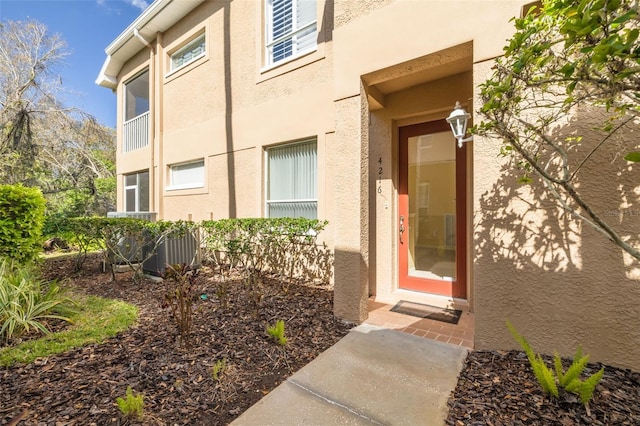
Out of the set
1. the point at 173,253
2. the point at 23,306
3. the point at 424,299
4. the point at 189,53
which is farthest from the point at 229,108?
the point at 424,299

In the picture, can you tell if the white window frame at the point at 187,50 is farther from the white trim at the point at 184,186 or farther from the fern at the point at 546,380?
the fern at the point at 546,380

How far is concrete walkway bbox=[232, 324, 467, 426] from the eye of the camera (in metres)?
2.32

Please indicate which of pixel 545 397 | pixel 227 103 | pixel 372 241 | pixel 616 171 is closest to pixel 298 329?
pixel 372 241

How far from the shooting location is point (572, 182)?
2824 mm

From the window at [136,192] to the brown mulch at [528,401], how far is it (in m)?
11.5

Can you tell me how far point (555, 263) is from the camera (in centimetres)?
288

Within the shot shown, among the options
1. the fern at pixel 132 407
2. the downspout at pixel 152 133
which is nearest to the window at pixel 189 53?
the downspout at pixel 152 133

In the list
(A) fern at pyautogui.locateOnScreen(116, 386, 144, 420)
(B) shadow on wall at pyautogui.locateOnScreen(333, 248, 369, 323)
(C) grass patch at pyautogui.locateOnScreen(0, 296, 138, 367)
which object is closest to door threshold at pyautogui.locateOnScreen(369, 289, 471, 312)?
(B) shadow on wall at pyautogui.locateOnScreen(333, 248, 369, 323)

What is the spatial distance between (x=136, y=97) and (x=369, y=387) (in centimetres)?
1414

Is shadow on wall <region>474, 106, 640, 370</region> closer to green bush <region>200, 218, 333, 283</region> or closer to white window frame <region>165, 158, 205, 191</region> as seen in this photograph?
green bush <region>200, 218, 333, 283</region>

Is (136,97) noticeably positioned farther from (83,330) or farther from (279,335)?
(279,335)

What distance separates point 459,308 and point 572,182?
260 centimetres

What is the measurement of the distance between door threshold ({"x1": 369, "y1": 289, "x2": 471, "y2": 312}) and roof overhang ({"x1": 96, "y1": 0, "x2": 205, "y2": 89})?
31.9 feet

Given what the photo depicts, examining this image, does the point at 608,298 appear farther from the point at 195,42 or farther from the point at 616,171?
Result: the point at 195,42
